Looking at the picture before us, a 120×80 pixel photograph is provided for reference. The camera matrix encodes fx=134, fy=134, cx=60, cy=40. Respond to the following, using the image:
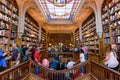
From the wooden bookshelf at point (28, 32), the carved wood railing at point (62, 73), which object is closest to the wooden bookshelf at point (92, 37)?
the carved wood railing at point (62, 73)

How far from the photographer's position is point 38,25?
43.1 feet

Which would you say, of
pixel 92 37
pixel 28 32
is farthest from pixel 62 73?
pixel 28 32

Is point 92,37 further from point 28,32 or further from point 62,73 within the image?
point 62,73

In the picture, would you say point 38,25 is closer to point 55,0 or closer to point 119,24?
point 55,0

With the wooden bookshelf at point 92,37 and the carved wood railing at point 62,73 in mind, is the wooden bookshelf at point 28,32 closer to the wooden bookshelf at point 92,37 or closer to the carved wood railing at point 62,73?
the carved wood railing at point 62,73

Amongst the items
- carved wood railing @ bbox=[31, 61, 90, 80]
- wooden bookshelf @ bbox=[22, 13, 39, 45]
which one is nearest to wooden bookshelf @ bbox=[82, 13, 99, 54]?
carved wood railing @ bbox=[31, 61, 90, 80]

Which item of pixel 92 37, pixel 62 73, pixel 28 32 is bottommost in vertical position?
pixel 62 73

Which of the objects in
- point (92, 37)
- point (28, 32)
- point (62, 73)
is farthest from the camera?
point (28, 32)

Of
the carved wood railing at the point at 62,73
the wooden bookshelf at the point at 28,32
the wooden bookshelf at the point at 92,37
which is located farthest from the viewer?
the wooden bookshelf at the point at 28,32

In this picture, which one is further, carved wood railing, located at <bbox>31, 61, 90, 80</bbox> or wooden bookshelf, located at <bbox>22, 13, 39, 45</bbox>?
wooden bookshelf, located at <bbox>22, 13, 39, 45</bbox>

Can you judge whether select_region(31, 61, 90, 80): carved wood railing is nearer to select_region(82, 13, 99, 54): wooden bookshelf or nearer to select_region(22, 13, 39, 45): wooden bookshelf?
select_region(82, 13, 99, 54): wooden bookshelf

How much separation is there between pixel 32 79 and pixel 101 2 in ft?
17.5

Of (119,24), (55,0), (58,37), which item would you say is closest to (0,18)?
(55,0)

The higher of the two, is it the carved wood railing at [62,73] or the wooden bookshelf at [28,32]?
the wooden bookshelf at [28,32]
